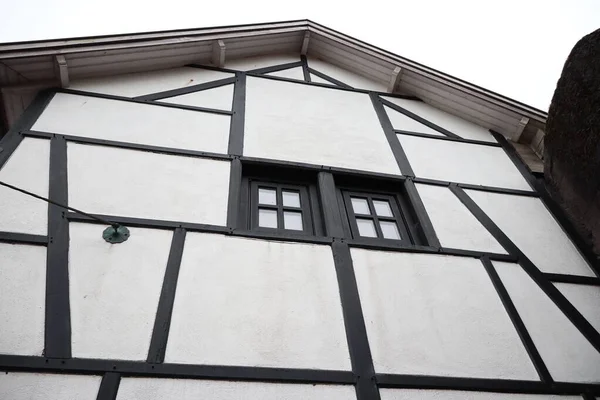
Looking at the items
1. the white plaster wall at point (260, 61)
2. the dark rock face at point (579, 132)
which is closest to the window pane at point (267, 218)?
the dark rock face at point (579, 132)

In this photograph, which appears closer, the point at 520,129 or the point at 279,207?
the point at 279,207

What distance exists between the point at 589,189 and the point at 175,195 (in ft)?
10.3

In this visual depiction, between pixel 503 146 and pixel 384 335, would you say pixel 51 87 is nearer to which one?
pixel 384 335

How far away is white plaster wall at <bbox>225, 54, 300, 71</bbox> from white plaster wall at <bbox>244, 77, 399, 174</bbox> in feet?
1.25

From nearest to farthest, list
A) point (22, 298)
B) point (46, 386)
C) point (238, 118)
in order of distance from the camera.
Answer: point (46, 386), point (22, 298), point (238, 118)

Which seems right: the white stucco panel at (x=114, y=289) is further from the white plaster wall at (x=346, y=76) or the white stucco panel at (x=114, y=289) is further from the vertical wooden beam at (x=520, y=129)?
the vertical wooden beam at (x=520, y=129)

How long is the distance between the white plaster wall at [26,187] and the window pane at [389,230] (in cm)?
275

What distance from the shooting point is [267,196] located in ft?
14.0

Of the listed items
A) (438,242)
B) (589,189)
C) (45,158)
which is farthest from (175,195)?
(589,189)

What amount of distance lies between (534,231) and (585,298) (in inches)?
32.3

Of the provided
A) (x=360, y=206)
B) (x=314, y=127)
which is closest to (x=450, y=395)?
(x=360, y=206)

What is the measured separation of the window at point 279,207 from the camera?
3949 millimetres

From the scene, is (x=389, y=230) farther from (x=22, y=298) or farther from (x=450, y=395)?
(x=22, y=298)

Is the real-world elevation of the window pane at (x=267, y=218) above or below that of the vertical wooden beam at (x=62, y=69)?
below
